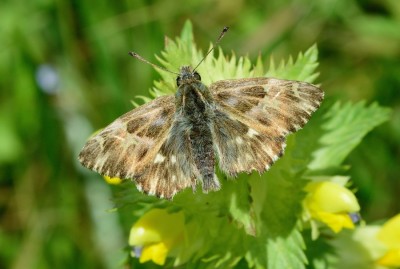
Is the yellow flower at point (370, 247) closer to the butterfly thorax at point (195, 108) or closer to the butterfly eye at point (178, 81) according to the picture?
the butterfly thorax at point (195, 108)

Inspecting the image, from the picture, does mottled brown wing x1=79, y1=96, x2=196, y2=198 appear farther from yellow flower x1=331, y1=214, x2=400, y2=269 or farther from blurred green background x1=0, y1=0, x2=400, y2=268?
A: blurred green background x1=0, y1=0, x2=400, y2=268

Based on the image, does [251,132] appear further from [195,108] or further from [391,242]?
[391,242]

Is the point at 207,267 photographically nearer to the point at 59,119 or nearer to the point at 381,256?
the point at 381,256

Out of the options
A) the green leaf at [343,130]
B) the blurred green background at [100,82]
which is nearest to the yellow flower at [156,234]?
the green leaf at [343,130]

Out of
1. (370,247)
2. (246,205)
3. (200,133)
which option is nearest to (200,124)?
(200,133)

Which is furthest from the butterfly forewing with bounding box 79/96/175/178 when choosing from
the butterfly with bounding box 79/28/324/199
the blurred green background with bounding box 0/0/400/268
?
the blurred green background with bounding box 0/0/400/268

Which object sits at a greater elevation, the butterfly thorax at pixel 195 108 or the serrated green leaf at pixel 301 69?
the serrated green leaf at pixel 301 69
